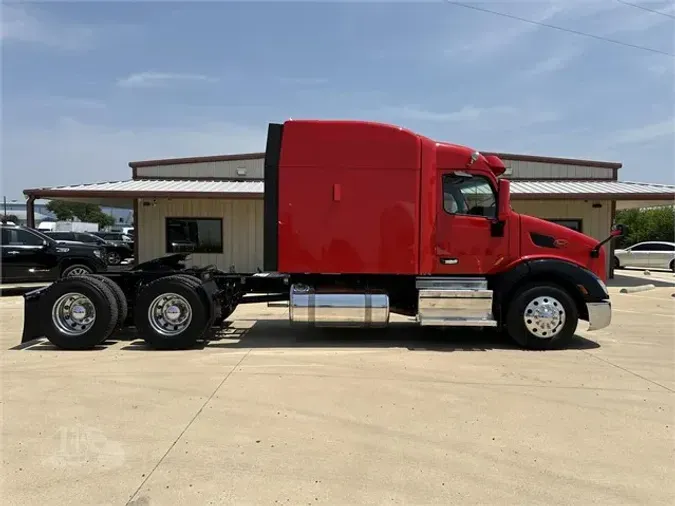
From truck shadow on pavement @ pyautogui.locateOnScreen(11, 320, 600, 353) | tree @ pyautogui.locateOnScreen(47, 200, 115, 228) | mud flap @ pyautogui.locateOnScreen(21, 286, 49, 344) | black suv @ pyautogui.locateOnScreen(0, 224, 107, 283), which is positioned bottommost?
truck shadow on pavement @ pyautogui.locateOnScreen(11, 320, 600, 353)

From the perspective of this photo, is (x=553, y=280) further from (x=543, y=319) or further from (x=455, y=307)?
(x=455, y=307)

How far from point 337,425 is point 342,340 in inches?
144

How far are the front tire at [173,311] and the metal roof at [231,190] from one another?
910cm

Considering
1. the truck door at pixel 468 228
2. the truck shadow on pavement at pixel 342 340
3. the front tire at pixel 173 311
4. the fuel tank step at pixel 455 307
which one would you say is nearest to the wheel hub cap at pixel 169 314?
the front tire at pixel 173 311

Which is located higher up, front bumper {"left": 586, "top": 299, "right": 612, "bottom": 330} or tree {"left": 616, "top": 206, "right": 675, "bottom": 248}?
tree {"left": 616, "top": 206, "right": 675, "bottom": 248}

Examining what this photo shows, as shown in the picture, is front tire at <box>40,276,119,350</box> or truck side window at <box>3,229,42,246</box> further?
truck side window at <box>3,229,42,246</box>

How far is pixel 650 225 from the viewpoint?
125 ft

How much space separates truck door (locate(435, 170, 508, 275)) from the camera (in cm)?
755

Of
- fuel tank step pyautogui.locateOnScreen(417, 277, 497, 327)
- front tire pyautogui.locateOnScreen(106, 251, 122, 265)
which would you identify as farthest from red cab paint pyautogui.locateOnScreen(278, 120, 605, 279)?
front tire pyautogui.locateOnScreen(106, 251, 122, 265)

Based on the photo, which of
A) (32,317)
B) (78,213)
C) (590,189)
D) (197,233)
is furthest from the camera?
(78,213)

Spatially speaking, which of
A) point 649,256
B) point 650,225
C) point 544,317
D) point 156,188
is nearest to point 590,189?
point 649,256

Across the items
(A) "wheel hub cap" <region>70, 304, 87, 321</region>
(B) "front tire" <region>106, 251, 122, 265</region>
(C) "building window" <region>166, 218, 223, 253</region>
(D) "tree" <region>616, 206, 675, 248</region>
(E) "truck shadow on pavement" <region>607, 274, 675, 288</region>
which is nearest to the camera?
(A) "wheel hub cap" <region>70, 304, 87, 321</region>

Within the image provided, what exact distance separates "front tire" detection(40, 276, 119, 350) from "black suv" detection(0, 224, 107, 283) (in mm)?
7166

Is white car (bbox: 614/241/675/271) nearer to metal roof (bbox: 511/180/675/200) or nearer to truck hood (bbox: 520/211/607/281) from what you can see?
metal roof (bbox: 511/180/675/200)
